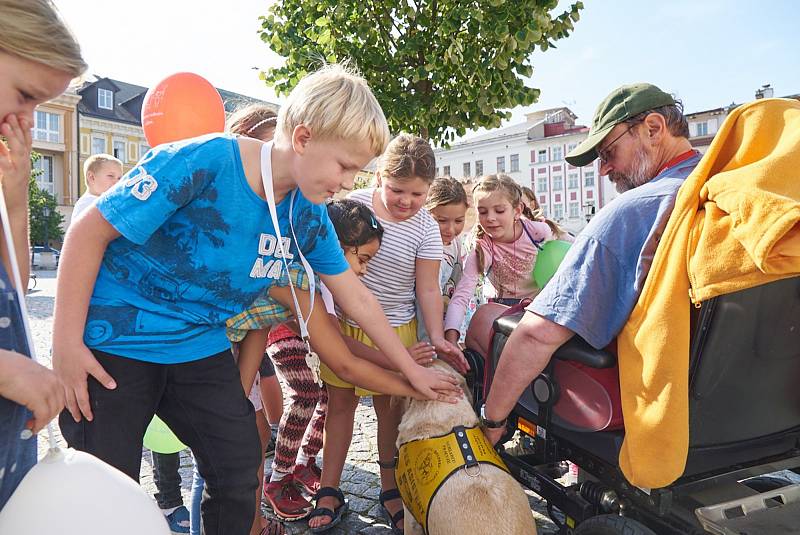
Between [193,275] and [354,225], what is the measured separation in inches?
41.7

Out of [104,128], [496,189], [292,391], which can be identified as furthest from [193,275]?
[104,128]

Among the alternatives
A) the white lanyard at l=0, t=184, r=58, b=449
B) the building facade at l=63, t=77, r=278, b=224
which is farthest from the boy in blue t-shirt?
the building facade at l=63, t=77, r=278, b=224

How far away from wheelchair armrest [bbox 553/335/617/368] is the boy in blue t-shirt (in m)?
0.92

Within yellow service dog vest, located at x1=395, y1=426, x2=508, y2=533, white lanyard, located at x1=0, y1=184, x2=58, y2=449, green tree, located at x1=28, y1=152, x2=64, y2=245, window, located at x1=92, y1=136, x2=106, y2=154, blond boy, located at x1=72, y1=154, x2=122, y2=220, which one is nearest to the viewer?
white lanyard, located at x1=0, y1=184, x2=58, y2=449

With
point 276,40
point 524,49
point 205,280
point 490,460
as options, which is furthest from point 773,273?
point 276,40

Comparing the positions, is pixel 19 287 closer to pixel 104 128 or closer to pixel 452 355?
pixel 452 355

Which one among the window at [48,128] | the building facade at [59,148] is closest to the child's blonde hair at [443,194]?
the building facade at [59,148]

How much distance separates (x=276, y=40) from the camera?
6820 mm

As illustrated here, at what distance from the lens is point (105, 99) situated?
43.6 meters

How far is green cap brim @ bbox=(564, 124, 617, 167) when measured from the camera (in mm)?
2273

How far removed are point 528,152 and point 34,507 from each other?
198 ft

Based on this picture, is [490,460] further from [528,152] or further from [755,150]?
[528,152]

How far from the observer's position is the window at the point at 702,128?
145ft

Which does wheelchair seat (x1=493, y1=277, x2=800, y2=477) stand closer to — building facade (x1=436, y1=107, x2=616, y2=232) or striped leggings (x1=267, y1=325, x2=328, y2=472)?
striped leggings (x1=267, y1=325, x2=328, y2=472)
